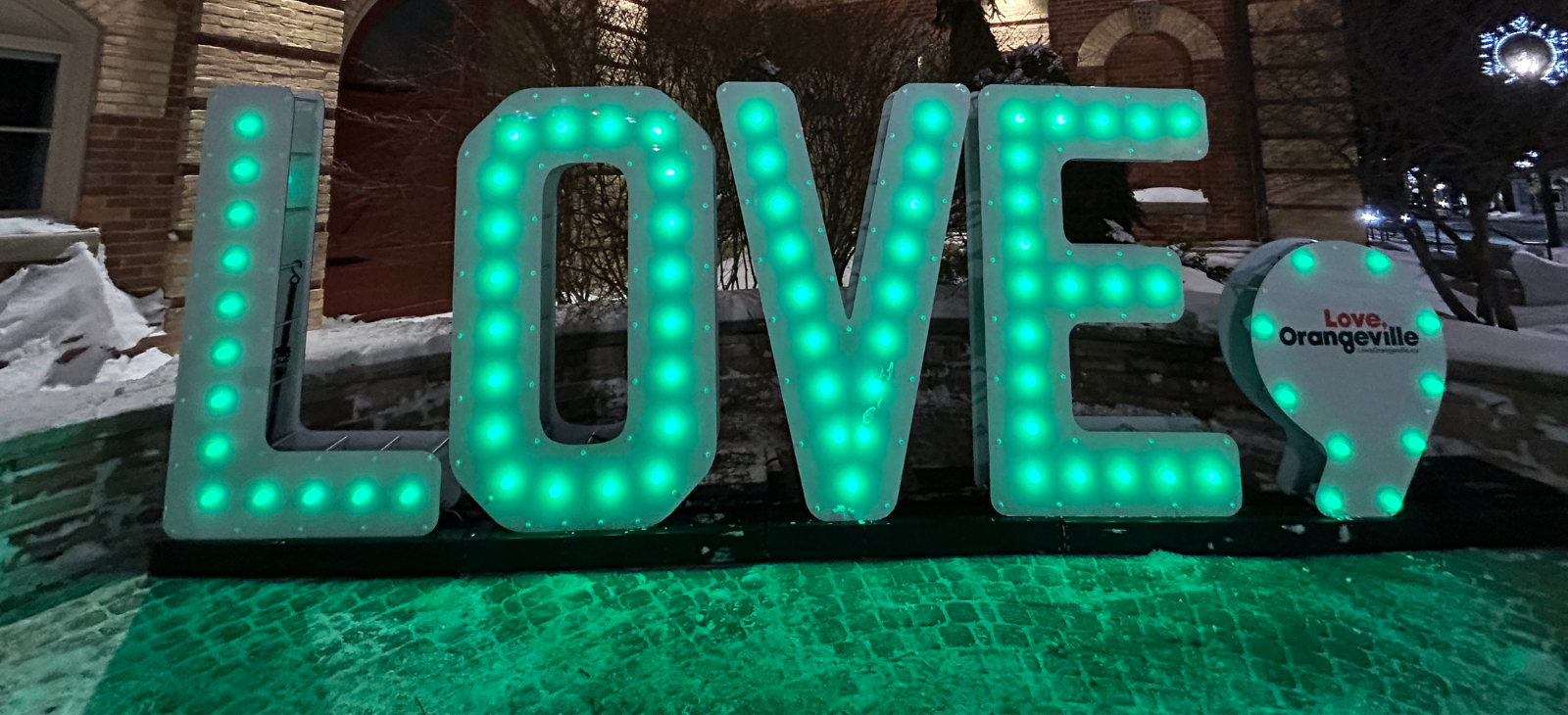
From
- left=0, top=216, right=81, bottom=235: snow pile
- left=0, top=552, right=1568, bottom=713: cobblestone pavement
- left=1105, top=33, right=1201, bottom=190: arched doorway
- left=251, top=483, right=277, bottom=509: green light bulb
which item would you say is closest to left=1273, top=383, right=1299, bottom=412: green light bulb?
left=0, top=552, right=1568, bottom=713: cobblestone pavement

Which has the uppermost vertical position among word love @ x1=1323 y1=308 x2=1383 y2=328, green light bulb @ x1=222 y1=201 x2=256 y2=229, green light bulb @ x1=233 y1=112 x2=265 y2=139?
green light bulb @ x1=233 y1=112 x2=265 y2=139

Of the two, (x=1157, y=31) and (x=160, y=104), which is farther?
(x=1157, y=31)

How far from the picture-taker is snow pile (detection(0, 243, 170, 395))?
12.8 feet

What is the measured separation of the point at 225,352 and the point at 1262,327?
150 inches

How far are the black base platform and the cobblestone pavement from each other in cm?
6

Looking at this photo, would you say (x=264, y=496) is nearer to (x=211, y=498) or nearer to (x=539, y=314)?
(x=211, y=498)

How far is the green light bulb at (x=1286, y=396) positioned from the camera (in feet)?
7.96

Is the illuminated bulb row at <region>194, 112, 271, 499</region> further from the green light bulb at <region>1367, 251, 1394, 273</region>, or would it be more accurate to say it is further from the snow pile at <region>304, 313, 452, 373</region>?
the green light bulb at <region>1367, 251, 1394, 273</region>

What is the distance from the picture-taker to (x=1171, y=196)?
813 centimetres

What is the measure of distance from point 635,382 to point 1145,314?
6.27ft

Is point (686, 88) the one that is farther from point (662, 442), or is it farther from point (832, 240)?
point (662, 442)

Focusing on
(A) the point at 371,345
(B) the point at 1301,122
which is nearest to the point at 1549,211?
(B) the point at 1301,122

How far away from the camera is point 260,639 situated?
206cm

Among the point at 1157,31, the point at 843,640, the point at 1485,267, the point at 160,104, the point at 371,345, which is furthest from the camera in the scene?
the point at 1157,31
